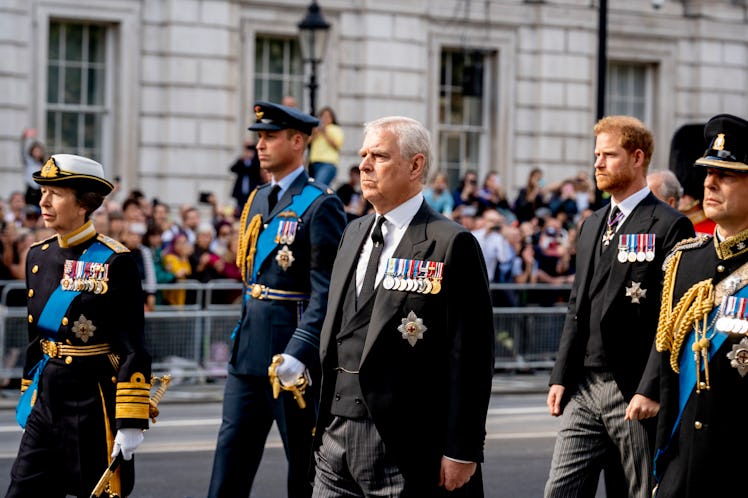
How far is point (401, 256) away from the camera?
19.4 feet

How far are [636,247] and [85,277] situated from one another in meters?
2.57

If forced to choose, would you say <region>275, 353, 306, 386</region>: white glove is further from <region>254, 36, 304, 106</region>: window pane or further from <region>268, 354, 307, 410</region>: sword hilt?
<region>254, 36, 304, 106</region>: window pane

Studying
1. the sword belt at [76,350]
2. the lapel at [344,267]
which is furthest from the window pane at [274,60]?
the lapel at [344,267]

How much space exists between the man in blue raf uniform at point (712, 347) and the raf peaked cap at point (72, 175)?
8.68 feet

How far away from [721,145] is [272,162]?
2.91 meters

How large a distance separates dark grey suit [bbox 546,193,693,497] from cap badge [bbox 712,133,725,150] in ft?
4.40

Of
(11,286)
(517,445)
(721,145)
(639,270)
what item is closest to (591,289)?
(639,270)

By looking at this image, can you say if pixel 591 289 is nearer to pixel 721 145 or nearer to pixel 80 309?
pixel 721 145

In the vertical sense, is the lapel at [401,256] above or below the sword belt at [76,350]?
above

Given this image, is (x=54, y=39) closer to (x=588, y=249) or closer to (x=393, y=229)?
(x=588, y=249)

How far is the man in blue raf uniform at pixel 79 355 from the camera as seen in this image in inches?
263

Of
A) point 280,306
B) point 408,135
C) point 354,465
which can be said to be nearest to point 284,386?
point 280,306

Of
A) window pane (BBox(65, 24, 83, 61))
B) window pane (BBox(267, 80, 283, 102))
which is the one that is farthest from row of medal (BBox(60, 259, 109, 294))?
window pane (BBox(267, 80, 283, 102))

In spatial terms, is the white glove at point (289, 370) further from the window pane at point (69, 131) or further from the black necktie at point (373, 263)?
the window pane at point (69, 131)
